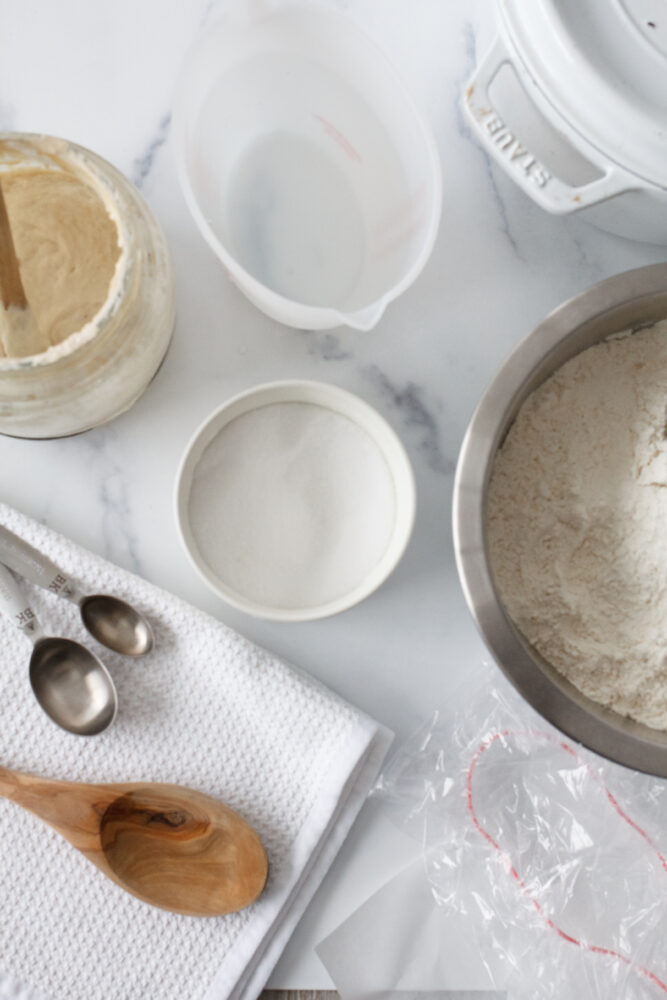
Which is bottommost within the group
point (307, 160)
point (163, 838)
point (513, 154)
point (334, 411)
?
point (163, 838)

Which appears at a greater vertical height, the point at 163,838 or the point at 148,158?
the point at 148,158

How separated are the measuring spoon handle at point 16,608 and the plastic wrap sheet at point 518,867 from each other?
0.29 metres

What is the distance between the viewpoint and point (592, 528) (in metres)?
0.60

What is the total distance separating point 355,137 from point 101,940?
629 mm

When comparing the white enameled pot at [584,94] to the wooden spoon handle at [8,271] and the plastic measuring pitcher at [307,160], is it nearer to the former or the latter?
the plastic measuring pitcher at [307,160]

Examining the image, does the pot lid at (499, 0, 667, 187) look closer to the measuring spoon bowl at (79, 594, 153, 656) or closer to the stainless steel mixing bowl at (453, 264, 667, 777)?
the stainless steel mixing bowl at (453, 264, 667, 777)

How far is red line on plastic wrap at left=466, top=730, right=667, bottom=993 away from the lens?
662mm

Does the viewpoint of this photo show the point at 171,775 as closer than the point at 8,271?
No

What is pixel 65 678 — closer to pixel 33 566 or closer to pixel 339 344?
pixel 33 566

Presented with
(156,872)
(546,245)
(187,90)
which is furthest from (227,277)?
(156,872)

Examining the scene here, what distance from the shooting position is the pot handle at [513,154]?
0.54 metres

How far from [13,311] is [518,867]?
536 millimetres

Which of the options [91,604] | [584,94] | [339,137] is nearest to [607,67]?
[584,94]

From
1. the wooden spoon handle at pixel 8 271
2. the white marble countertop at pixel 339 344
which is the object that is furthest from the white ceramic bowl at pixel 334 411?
the wooden spoon handle at pixel 8 271
